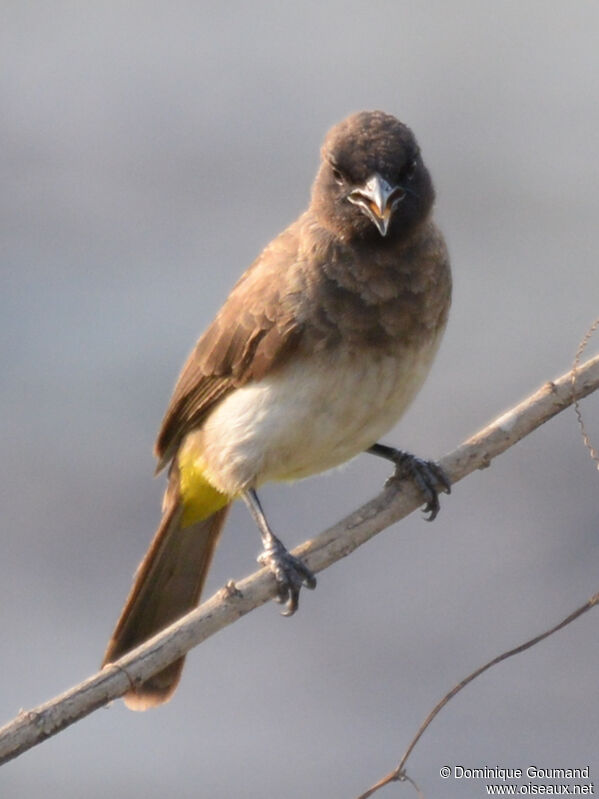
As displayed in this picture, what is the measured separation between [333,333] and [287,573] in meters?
0.68

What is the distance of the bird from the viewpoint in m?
3.89

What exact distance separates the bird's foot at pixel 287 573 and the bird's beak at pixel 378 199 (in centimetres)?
94

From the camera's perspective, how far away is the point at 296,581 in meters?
3.94

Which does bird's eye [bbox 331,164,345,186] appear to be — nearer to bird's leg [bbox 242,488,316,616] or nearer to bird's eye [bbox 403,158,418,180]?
bird's eye [bbox 403,158,418,180]

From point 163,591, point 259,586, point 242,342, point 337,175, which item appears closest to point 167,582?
point 163,591

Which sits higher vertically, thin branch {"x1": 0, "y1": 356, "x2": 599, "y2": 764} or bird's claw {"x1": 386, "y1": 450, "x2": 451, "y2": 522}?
bird's claw {"x1": 386, "y1": 450, "x2": 451, "y2": 522}

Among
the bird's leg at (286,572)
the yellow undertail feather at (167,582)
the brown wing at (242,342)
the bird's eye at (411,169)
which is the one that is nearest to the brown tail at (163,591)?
the yellow undertail feather at (167,582)

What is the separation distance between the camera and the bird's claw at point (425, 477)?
410cm

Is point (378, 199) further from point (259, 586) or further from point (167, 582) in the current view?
point (167, 582)

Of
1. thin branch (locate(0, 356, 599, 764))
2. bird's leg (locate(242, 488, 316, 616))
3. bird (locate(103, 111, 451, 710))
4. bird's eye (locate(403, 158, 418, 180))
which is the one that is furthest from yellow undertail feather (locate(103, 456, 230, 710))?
bird's eye (locate(403, 158, 418, 180))

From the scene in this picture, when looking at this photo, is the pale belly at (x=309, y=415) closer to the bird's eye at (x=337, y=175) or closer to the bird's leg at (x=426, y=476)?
the bird's leg at (x=426, y=476)

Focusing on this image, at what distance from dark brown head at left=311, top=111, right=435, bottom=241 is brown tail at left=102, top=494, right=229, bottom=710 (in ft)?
3.72

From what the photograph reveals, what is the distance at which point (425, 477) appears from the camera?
413cm

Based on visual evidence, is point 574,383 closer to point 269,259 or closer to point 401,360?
point 401,360
